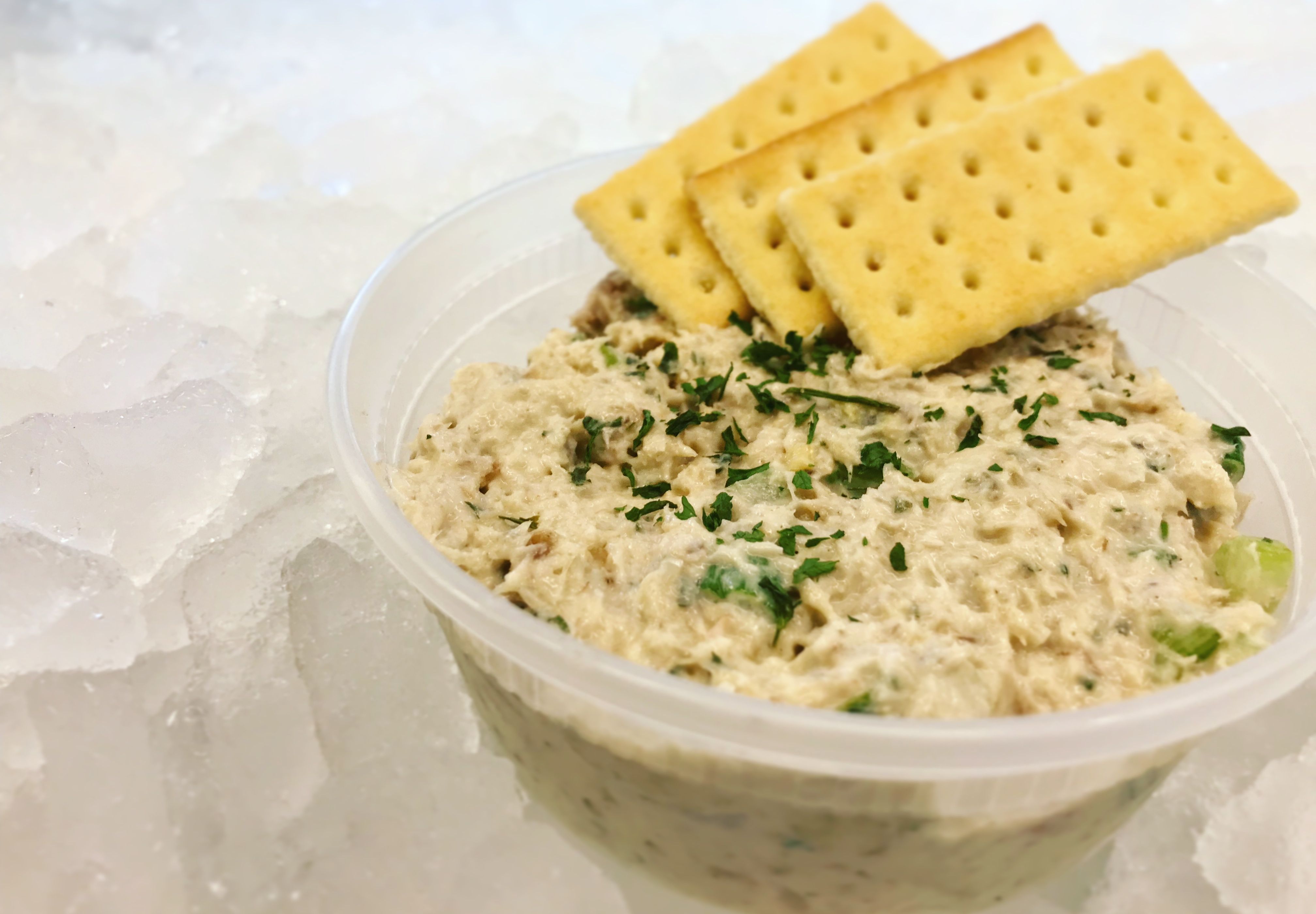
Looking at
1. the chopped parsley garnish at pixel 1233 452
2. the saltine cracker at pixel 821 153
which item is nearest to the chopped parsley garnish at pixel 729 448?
the saltine cracker at pixel 821 153

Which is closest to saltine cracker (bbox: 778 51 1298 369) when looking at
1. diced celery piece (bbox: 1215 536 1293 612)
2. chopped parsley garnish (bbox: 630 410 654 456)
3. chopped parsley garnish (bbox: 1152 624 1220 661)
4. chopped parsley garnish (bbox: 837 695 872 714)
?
chopped parsley garnish (bbox: 630 410 654 456)

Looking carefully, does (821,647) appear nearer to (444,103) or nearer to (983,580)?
(983,580)

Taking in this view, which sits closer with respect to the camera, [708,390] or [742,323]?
[708,390]

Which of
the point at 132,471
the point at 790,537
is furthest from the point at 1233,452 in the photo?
the point at 132,471

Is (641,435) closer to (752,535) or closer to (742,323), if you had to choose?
(752,535)

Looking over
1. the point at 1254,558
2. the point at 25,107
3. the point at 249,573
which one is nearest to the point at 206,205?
the point at 25,107

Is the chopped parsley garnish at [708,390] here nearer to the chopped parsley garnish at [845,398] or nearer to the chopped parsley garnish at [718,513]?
the chopped parsley garnish at [845,398]

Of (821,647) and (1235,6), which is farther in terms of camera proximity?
(1235,6)

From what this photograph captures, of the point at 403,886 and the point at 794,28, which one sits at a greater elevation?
the point at 794,28
